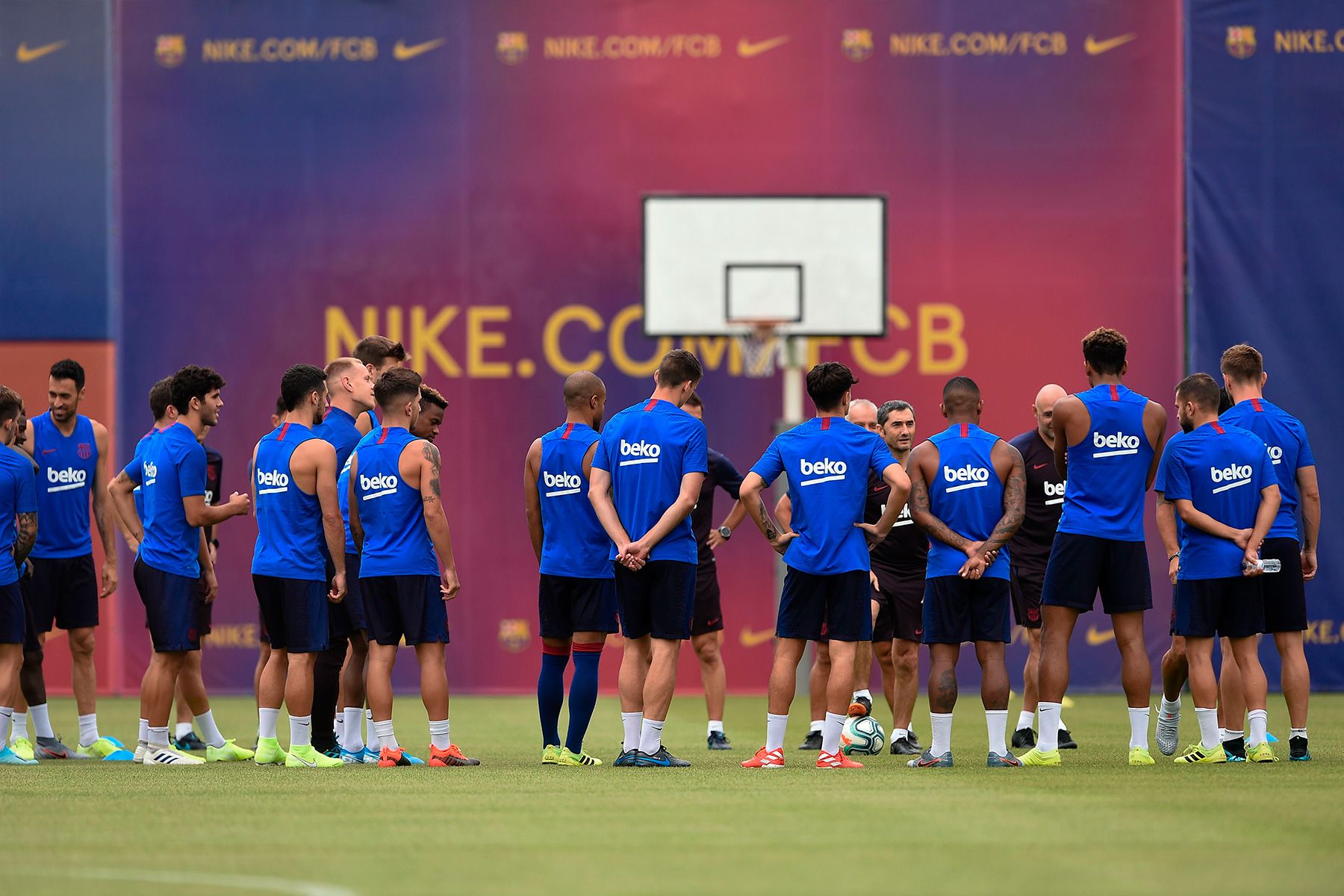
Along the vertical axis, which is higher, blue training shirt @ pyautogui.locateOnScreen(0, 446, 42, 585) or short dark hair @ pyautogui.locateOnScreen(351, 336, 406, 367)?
short dark hair @ pyautogui.locateOnScreen(351, 336, 406, 367)

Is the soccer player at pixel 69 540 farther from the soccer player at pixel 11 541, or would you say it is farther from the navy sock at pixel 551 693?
the navy sock at pixel 551 693

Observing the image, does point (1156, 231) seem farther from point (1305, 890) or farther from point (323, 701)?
point (1305, 890)

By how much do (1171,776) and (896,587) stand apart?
7.87 feet

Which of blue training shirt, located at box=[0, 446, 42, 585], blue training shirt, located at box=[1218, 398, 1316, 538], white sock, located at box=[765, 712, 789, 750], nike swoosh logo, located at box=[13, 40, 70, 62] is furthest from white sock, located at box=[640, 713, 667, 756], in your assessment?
nike swoosh logo, located at box=[13, 40, 70, 62]

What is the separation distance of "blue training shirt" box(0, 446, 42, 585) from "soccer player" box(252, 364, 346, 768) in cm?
117

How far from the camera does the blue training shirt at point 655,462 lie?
25.7ft

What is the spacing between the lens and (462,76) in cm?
1416

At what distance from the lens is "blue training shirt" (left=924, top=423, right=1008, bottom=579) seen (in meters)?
7.72

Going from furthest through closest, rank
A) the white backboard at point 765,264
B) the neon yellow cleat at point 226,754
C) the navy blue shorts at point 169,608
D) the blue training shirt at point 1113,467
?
the white backboard at point 765,264 < the neon yellow cleat at point 226,754 < the navy blue shorts at point 169,608 < the blue training shirt at point 1113,467

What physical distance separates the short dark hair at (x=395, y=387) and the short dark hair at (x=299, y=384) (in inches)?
14.2

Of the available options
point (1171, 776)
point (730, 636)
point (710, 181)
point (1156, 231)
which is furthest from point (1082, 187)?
point (1171, 776)

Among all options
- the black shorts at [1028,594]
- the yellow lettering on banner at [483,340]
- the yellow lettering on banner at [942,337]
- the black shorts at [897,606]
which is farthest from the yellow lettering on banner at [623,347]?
the black shorts at [1028,594]

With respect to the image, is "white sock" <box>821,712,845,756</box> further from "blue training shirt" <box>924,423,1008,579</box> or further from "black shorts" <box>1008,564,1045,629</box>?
"black shorts" <box>1008,564,1045,629</box>

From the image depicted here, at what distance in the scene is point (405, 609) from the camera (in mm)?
7918
